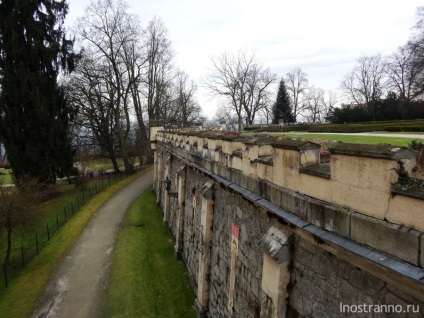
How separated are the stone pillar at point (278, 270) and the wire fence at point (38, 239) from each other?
11.5 meters

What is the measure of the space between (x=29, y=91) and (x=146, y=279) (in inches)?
665

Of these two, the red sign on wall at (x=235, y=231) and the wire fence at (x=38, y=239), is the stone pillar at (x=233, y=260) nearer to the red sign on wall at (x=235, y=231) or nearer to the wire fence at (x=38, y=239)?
the red sign on wall at (x=235, y=231)

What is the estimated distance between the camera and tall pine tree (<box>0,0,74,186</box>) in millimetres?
21203

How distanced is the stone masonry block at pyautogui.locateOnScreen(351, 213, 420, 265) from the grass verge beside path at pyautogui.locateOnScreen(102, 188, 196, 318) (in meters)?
7.38

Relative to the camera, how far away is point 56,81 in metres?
23.8

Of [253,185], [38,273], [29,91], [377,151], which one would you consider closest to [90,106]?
[29,91]

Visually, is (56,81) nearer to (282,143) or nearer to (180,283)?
(180,283)

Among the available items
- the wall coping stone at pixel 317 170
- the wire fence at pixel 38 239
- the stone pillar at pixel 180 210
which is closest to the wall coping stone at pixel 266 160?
the wall coping stone at pixel 317 170

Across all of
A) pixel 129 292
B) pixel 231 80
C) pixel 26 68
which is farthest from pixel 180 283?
pixel 231 80

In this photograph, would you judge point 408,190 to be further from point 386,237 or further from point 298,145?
point 298,145

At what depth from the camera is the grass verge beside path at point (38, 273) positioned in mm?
9938

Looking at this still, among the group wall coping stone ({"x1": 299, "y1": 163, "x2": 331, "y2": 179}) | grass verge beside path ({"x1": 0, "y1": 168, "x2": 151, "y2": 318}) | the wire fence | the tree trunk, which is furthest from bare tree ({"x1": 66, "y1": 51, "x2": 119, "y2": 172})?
wall coping stone ({"x1": 299, "y1": 163, "x2": 331, "y2": 179})

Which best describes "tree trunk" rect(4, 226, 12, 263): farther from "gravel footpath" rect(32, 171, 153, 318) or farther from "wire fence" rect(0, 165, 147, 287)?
"gravel footpath" rect(32, 171, 153, 318)

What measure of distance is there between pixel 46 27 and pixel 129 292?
21.2 m
